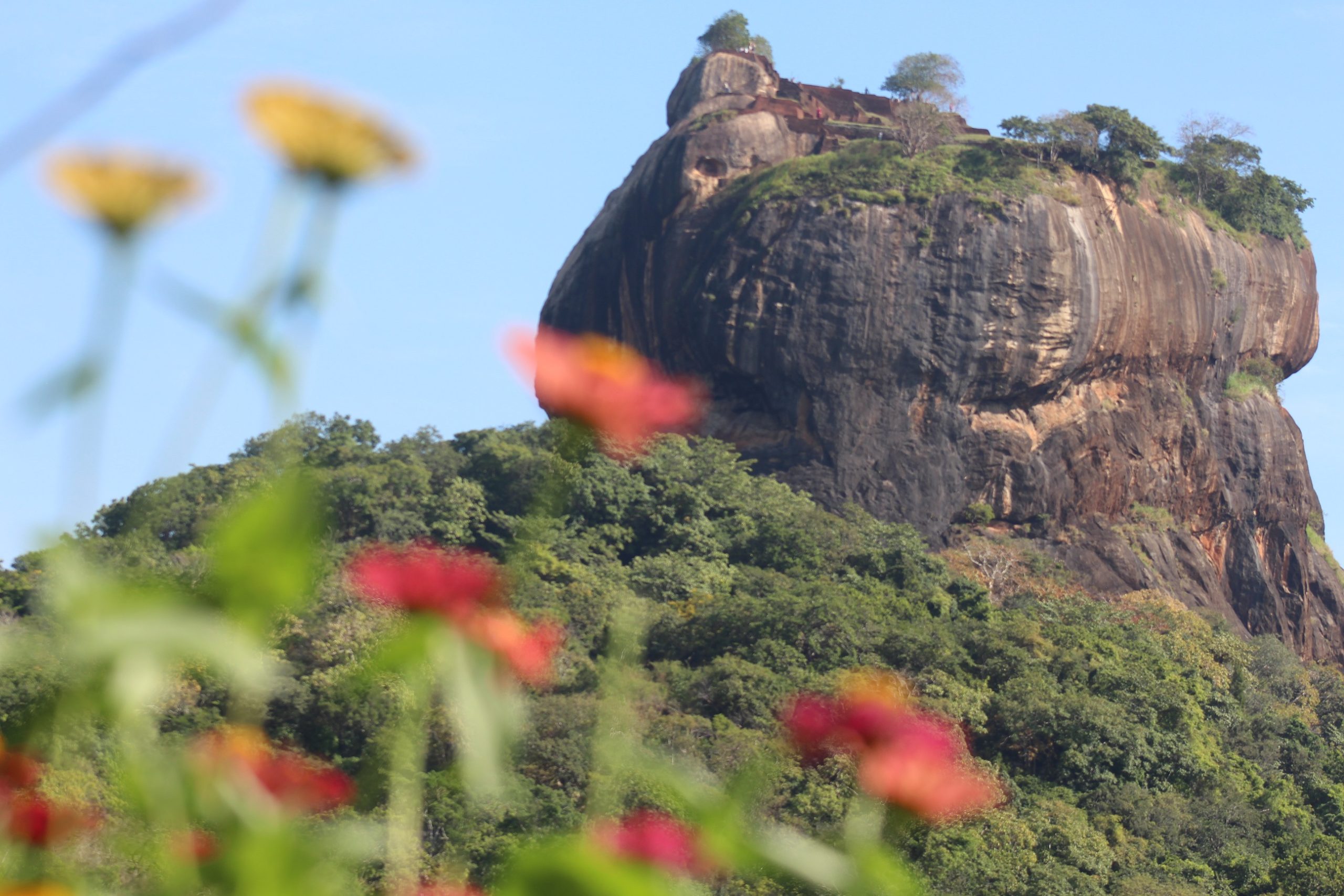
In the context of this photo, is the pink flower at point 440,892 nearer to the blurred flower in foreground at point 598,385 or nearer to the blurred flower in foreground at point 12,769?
the blurred flower in foreground at point 12,769

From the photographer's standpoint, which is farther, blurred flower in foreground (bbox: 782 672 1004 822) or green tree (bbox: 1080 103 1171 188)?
green tree (bbox: 1080 103 1171 188)

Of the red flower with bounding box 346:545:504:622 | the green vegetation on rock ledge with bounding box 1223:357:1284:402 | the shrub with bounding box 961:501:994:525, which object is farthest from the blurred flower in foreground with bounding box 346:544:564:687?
the green vegetation on rock ledge with bounding box 1223:357:1284:402

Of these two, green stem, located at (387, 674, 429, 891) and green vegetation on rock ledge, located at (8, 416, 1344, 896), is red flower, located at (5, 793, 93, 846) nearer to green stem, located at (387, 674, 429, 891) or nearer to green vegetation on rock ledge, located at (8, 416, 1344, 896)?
green stem, located at (387, 674, 429, 891)

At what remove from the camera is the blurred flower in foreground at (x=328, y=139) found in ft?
3.67

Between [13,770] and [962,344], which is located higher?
[962,344]

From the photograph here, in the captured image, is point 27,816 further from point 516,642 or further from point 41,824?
point 516,642

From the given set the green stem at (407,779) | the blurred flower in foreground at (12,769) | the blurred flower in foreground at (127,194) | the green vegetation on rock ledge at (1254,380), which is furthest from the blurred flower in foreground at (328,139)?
the green vegetation on rock ledge at (1254,380)

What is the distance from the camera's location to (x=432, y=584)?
4.07 ft

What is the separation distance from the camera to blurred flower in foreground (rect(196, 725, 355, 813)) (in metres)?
1.26

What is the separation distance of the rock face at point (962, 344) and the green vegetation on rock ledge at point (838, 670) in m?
1.67

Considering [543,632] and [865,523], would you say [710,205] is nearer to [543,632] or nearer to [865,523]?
[865,523]

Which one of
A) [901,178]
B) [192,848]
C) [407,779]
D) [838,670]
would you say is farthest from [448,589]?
[901,178]

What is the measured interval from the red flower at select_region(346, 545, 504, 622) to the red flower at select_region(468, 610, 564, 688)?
→ 0.07 ft

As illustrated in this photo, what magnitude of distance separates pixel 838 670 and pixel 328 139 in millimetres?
21156
